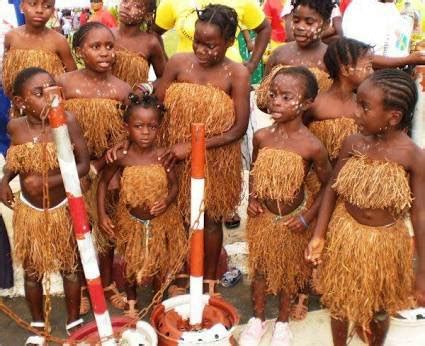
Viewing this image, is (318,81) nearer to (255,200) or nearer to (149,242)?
(255,200)

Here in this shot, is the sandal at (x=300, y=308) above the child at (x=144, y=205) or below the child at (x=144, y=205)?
below

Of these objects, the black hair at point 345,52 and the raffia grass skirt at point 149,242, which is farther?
the raffia grass skirt at point 149,242

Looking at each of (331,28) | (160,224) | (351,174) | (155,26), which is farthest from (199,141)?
(331,28)

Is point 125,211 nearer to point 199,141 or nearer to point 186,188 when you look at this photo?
point 186,188

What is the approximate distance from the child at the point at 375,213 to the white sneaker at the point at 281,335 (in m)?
0.45

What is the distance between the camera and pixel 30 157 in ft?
9.59

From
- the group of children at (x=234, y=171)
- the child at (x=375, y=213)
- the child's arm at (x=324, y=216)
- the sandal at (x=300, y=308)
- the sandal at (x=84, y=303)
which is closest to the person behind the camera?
the child at (x=375, y=213)

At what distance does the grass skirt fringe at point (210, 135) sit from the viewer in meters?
3.23

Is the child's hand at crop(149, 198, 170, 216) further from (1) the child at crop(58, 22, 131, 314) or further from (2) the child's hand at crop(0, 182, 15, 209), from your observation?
(2) the child's hand at crop(0, 182, 15, 209)

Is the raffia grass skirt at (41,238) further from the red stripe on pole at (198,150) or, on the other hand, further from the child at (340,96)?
the child at (340,96)

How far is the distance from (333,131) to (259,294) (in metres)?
1.01

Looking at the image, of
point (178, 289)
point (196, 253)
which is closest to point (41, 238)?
point (196, 253)

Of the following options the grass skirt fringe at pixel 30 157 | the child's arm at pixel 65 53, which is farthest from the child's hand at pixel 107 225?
the child's arm at pixel 65 53

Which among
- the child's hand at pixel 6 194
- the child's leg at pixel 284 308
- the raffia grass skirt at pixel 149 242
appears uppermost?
the child's hand at pixel 6 194
